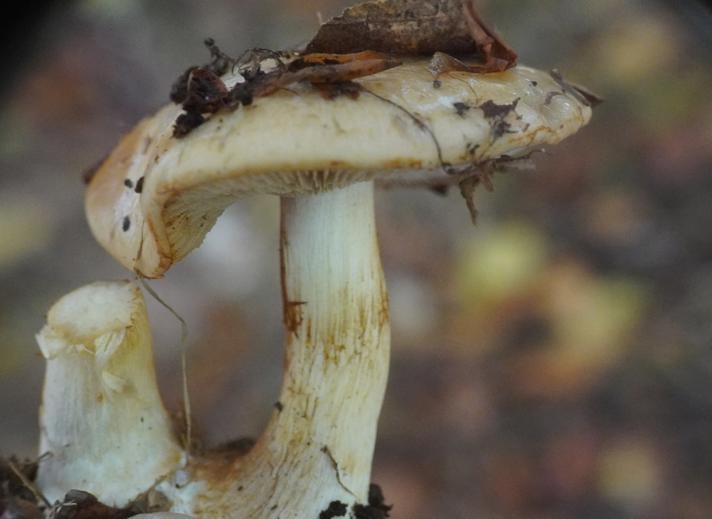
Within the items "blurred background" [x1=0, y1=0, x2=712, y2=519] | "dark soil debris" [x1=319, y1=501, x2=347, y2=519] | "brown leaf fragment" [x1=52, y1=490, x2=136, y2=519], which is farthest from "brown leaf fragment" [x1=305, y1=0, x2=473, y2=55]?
"blurred background" [x1=0, y1=0, x2=712, y2=519]

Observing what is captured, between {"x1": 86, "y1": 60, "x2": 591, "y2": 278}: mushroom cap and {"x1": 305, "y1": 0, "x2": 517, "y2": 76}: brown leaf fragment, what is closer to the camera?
{"x1": 86, "y1": 60, "x2": 591, "y2": 278}: mushroom cap

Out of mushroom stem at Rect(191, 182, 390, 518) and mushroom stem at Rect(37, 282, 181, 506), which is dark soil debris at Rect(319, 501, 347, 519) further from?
mushroom stem at Rect(37, 282, 181, 506)

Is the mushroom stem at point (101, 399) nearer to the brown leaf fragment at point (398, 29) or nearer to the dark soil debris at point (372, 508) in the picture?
the dark soil debris at point (372, 508)

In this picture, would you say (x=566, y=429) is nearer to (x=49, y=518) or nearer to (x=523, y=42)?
(x=523, y=42)

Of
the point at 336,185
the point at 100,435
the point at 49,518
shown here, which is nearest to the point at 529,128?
the point at 336,185

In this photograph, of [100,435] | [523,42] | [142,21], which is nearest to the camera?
[100,435]

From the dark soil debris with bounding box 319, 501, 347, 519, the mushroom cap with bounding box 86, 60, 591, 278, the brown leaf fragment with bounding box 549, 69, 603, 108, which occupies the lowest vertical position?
the dark soil debris with bounding box 319, 501, 347, 519

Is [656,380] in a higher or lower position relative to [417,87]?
lower

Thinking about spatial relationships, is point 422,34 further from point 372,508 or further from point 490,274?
point 490,274
